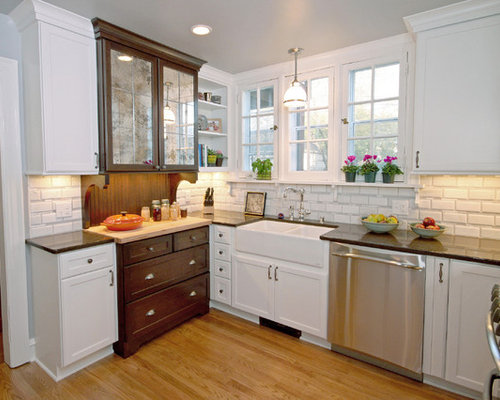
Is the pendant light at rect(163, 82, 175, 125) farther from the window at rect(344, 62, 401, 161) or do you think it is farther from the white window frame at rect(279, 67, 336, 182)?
the window at rect(344, 62, 401, 161)

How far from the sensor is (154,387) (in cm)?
211

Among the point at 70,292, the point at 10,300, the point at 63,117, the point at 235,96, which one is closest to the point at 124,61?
the point at 63,117

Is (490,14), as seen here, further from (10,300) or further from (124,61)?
(10,300)

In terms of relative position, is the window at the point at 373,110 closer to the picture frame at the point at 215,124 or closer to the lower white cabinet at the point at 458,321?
the lower white cabinet at the point at 458,321

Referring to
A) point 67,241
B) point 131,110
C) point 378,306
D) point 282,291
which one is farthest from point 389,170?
point 67,241

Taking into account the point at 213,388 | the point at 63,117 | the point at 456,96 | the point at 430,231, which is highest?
the point at 456,96

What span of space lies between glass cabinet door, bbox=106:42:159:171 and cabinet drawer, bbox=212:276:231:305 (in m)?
1.25

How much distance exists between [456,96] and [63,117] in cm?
272

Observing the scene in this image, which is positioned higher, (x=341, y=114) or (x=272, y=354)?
(x=341, y=114)

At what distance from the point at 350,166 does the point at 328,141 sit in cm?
36

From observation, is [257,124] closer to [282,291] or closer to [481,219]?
[282,291]

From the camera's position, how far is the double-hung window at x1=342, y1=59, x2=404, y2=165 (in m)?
2.71

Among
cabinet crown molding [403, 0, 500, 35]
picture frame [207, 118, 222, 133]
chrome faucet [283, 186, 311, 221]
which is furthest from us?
picture frame [207, 118, 222, 133]

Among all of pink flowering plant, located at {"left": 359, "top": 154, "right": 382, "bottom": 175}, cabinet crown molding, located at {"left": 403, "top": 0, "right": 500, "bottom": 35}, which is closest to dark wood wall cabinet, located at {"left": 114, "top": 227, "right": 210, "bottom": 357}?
pink flowering plant, located at {"left": 359, "top": 154, "right": 382, "bottom": 175}
